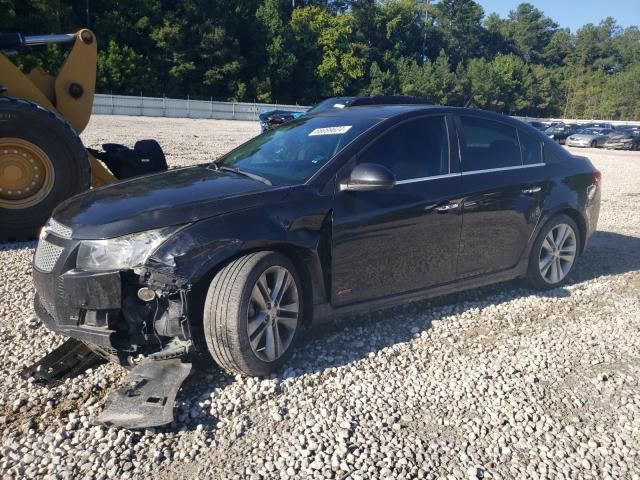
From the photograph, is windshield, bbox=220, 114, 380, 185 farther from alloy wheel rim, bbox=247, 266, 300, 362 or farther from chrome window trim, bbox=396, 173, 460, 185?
alloy wheel rim, bbox=247, 266, 300, 362

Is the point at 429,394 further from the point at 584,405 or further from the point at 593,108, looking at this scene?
the point at 593,108

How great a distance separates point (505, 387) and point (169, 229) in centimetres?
229

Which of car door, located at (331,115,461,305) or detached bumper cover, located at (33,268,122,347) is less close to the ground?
car door, located at (331,115,461,305)

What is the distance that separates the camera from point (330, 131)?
14.3ft

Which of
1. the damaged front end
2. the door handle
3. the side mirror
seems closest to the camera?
the damaged front end

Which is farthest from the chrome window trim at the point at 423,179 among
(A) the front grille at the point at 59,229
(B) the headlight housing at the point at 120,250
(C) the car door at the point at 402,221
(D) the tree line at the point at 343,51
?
(D) the tree line at the point at 343,51

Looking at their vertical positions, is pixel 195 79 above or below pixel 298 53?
below

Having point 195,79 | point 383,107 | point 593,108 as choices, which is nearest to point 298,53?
point 195,79

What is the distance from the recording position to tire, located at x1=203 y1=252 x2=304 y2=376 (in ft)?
10.6

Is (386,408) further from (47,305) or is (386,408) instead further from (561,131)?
(561,131)

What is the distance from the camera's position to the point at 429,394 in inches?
133

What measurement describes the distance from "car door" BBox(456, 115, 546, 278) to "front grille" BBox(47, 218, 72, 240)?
2903 mm

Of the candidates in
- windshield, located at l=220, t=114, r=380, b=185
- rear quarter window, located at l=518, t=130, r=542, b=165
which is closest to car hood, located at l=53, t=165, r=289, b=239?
windshield, located at l=220, t=114, r=380, b=185

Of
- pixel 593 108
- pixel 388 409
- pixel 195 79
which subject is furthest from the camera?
pixel 593 108
